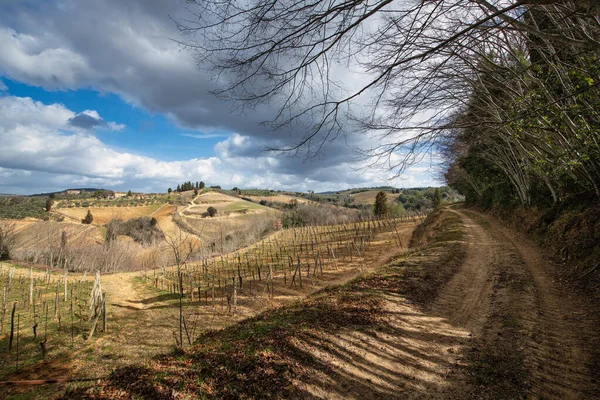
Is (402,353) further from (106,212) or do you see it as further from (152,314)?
(106,212)

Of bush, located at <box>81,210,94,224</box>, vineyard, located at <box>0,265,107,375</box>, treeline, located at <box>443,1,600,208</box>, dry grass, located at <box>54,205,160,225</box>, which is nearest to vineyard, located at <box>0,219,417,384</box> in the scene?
vineyard, located at <box>0,265,107,375</box>

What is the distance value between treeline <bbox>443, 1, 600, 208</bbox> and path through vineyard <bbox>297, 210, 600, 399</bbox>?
3.01 metres

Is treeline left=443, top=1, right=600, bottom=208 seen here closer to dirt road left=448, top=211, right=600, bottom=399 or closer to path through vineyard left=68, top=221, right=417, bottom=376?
dirt road left=448, top=211, right=600, bottom=399

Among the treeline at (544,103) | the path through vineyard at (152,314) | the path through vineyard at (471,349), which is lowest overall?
the path through vineyard at (152,314)

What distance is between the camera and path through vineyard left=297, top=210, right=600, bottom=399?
301cm

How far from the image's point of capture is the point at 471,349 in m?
3.75

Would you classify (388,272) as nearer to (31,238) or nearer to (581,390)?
(581,390)

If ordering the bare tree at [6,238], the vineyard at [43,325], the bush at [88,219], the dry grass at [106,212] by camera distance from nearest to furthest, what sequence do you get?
the vineyard at [43,325] → the bare tree at [6,238] → the bush at [88,219] → the dry grass at [106,212]

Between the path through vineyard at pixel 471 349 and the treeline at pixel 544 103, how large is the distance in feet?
9.86

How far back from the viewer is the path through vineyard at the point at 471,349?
118 inches

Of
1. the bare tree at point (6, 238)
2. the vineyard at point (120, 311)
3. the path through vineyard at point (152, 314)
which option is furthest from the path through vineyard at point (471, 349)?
the bare tree at point (6, 238)

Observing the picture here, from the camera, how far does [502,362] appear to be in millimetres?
3336

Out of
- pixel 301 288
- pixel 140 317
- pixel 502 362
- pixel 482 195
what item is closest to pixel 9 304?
pixel 140 317

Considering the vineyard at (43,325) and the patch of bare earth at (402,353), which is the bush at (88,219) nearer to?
the vineyard at (43,325)
